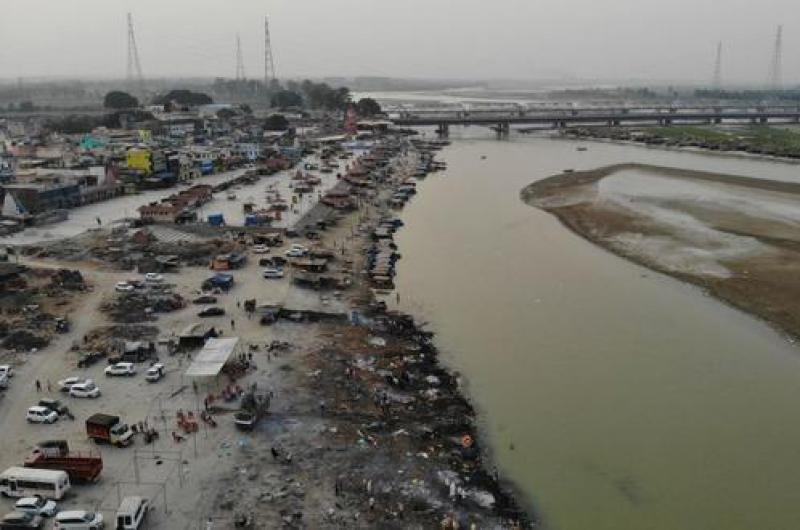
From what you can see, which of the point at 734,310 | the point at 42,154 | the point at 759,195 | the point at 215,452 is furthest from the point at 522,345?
the point at 42,154

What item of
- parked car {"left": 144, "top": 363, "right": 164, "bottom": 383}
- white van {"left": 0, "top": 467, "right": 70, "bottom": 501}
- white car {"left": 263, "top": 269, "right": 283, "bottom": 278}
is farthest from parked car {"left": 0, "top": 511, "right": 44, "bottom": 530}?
white car {"left": 263, "top": 269, "right": 283, "bottom": 278}

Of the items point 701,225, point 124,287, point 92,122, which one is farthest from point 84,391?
point 92,122

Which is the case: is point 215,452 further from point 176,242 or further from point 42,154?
point 42,154

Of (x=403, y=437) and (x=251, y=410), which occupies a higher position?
(x=251, y=410)

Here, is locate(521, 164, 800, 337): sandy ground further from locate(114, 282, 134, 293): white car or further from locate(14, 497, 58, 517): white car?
locate(14, 497, 58, 517): white car

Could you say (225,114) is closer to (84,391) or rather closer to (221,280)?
(221,280)
